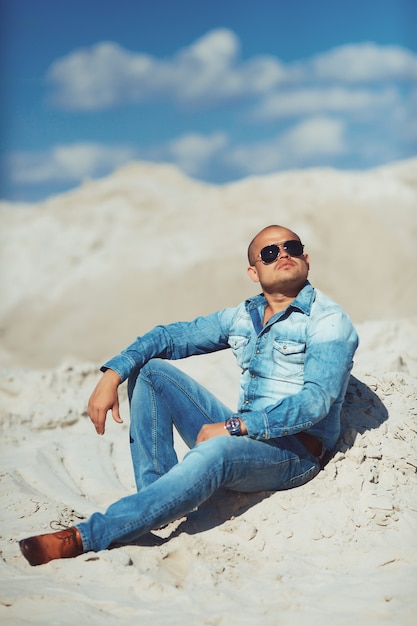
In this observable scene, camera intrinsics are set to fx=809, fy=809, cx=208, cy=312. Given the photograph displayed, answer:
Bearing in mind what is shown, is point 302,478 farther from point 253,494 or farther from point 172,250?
point 172,250

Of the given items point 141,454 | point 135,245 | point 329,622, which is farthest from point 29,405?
point 135,245

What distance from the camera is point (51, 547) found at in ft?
9.61

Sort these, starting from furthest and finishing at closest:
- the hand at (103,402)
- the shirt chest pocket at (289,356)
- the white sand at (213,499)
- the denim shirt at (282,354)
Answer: the hand at (103,402)
the shirt chest pocket at (289,356)
the denim shirt at (282,354)
the white sand at (213,499)

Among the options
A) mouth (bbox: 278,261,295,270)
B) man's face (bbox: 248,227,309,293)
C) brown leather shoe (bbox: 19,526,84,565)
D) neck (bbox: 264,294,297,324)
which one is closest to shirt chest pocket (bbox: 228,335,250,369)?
neck (bbox: 264,294,297,324)

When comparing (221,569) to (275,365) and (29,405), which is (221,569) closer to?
(275,365)

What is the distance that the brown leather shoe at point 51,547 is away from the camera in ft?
9.53

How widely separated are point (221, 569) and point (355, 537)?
585 mm

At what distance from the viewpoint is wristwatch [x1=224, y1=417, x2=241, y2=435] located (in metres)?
3.08

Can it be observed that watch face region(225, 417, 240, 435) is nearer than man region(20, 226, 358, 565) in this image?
No

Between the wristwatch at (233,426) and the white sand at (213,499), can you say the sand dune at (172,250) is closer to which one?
the white sand at (213,499)

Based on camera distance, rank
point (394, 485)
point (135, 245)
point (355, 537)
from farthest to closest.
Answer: point (135, 245), point (394, 485), point (355, 537)

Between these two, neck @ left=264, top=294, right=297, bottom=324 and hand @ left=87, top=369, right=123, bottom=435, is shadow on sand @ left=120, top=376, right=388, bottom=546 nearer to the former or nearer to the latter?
hand @ left=87, top=369, right=123, bottom=435

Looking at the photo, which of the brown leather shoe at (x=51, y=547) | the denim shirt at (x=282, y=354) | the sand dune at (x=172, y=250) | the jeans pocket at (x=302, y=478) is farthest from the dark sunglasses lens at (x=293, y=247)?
the sand dune at (x=172, y=250)

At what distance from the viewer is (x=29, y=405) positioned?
5.87m
